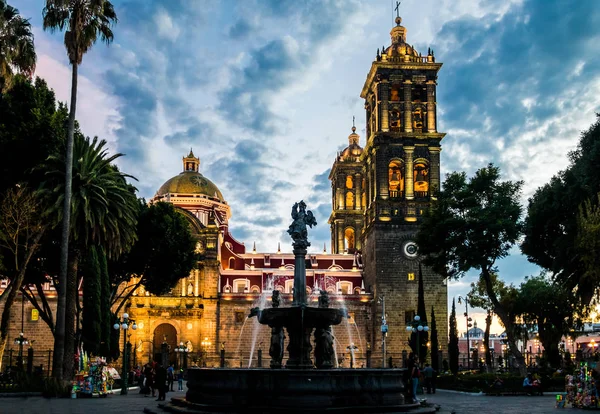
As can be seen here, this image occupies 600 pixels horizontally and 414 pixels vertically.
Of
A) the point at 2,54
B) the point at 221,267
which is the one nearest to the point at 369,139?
the point at 221,267

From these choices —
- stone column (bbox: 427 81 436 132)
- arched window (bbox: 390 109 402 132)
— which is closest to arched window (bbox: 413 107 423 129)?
stone column (bbox: 427 81 436 132)

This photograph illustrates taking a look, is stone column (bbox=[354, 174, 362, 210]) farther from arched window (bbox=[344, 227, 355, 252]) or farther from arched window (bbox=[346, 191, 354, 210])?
arched window (bbox=[344, 227, 355, 252])

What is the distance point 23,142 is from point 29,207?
3465mm

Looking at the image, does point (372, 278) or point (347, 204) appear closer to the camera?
point (372, 278)

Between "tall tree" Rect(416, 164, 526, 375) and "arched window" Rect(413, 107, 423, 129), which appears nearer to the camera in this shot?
"tall tree" Rect(416, 164, 526, 375)

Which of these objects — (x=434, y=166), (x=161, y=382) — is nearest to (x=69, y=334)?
(x=161, y=382)

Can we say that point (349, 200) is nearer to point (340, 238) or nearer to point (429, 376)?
point (340, 238)

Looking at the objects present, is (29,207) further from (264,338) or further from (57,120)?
(264,338)

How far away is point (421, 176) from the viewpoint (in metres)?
62.1

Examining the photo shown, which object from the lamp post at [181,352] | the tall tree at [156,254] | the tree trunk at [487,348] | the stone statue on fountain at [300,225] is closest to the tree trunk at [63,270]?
the stone statue on fountain at [300,225]

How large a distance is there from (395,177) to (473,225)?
20.9 metres

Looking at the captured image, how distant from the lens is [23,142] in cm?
3222

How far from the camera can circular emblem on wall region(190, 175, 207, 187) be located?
75.4 m

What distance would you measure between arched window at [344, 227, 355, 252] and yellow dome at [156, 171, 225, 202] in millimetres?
14259
